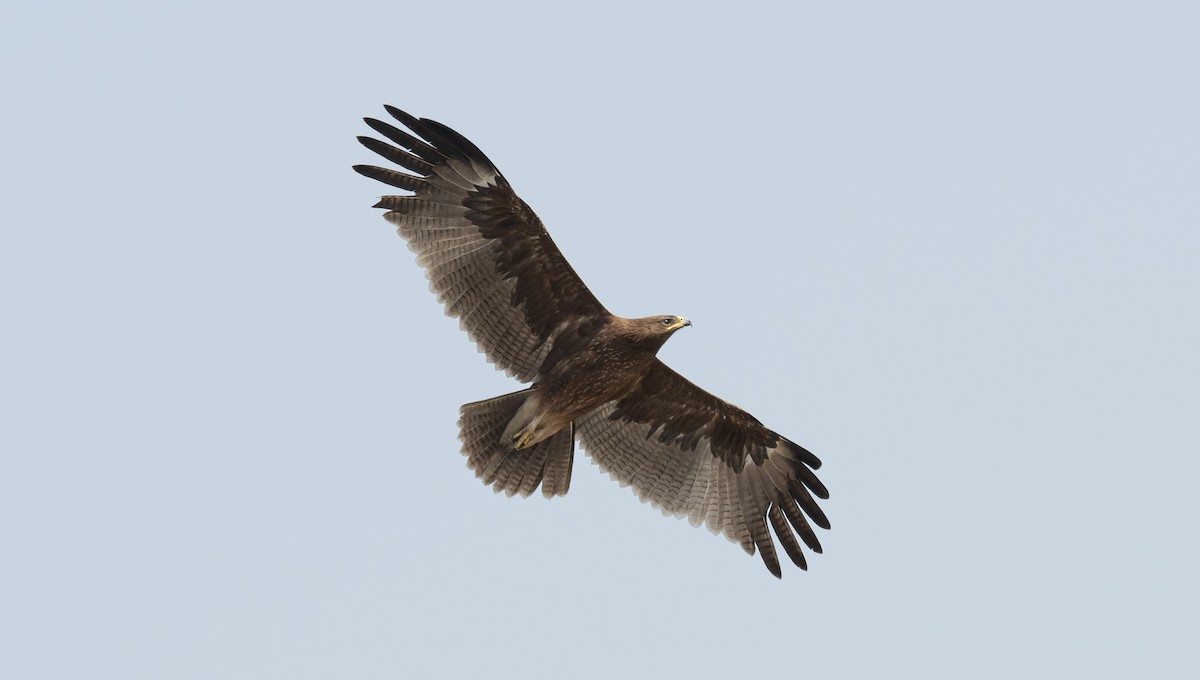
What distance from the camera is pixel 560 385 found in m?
14.6

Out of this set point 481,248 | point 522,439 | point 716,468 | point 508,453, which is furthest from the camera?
point 716,468

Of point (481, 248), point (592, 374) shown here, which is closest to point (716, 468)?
point (592, 374)

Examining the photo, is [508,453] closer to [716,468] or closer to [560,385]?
[560,385]

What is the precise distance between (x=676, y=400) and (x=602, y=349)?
154cm

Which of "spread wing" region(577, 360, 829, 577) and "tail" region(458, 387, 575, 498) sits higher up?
"spread wing" region(577, 360, 829, 577)

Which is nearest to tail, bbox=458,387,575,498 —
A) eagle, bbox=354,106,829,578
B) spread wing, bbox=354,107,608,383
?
eagle, bbox=354,106,829,578

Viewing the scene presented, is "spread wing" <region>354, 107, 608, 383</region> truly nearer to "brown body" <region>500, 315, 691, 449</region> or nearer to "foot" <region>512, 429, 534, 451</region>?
"brown body" <region>500, 315, 691, 449</region>

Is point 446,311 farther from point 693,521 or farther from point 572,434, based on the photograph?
point 693,521

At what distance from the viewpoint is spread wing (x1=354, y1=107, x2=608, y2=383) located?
14211mm

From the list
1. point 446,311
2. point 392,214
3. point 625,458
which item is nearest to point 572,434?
point 625,458

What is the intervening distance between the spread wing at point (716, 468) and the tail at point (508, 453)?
2.01 ft

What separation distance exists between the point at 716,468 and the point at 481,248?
356 centimetres

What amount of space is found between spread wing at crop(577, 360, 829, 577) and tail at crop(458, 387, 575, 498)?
613 millimetres

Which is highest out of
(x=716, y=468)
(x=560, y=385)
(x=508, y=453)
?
(x=716, y=468)
